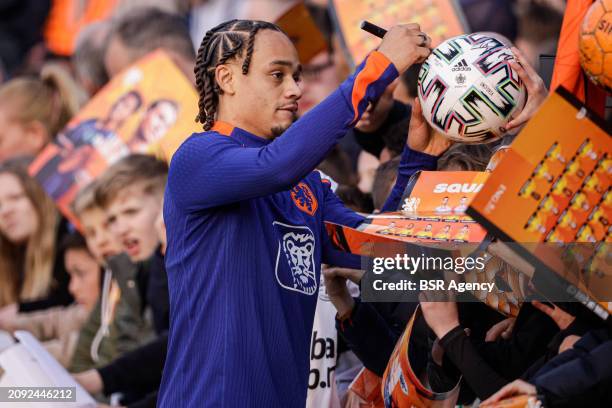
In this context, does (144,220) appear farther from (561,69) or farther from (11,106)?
(561,69)

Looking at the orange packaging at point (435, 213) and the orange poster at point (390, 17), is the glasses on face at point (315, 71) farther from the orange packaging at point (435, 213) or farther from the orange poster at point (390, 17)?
the orange packaging at point (435, 213)

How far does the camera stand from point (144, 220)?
662 cm

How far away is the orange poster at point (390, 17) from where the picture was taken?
541cm

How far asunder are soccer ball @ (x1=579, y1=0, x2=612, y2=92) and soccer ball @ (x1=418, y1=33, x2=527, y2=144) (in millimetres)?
241

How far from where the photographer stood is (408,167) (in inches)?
150

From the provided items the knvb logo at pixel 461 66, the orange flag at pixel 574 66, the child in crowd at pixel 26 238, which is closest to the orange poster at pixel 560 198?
the orange flag at pixel 574 66

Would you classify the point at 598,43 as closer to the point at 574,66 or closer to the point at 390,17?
the point at 574,66

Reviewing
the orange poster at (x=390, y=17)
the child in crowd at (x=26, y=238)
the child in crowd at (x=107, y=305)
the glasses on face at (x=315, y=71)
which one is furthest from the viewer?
the child in crowd at (x=26, y=238)

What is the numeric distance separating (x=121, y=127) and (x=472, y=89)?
369 cm

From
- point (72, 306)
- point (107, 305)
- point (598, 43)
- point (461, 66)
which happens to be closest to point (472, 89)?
point (461, 66)

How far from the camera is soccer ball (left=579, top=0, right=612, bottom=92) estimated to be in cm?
326

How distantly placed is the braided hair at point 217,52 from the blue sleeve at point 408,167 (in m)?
0.64

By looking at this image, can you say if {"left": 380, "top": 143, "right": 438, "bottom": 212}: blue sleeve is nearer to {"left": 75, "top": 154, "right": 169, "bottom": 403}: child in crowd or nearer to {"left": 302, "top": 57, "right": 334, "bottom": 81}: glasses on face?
{"left": 75, "top": 154, "right": 169, "bottom": 403}: child in crowd

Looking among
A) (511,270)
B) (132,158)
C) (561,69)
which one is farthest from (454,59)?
(132,158)
